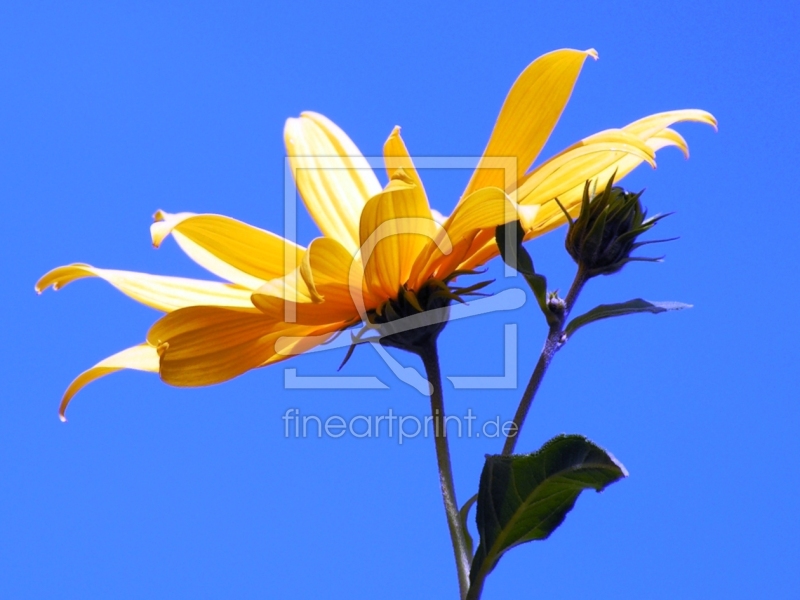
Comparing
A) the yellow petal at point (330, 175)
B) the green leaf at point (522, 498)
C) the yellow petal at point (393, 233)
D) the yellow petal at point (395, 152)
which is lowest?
the green leaf at point (522, 498)

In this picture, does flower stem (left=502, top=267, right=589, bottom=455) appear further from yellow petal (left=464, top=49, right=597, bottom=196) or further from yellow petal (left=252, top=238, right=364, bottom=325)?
yellow petal (left=252, top=238, right=364, bottom=325)

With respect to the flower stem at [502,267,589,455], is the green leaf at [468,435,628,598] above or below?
below

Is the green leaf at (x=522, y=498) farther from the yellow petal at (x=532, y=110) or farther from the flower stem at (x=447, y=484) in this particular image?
the yellow petal at (x=532, y=110)

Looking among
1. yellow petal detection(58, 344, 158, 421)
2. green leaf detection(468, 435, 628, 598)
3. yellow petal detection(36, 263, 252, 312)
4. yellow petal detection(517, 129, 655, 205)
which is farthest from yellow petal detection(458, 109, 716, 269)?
yellow petal detection(58, 344, 158, 421)

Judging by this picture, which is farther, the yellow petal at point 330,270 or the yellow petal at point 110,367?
the yellow petal at point 110,367

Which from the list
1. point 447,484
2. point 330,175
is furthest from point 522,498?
point 330,175

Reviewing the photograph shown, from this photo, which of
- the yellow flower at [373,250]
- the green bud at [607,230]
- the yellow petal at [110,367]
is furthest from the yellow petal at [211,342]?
the green bud at [607,230]

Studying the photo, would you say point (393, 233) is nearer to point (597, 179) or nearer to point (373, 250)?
point (373, 250)
